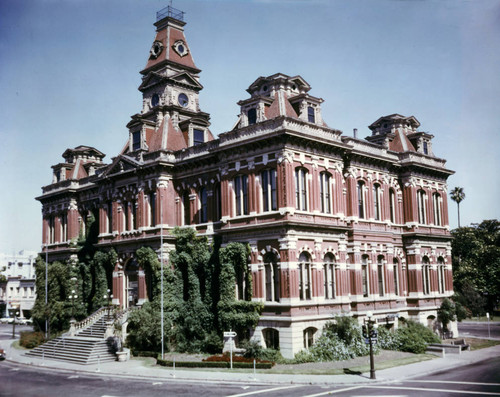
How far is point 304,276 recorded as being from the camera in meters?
36.1

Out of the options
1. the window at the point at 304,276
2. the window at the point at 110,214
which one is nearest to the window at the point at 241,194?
the window at the point at 304,276

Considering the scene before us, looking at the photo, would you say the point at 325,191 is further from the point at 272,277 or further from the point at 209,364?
the point at 209,364

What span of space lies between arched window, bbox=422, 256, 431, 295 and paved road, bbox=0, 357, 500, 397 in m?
14.7

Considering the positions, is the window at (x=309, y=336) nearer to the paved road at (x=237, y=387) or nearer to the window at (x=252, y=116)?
the paved road at (x=237, y=387)

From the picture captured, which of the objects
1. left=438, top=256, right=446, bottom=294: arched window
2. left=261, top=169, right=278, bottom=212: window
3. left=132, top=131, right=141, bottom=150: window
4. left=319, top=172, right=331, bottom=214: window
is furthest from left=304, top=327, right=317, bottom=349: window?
left=132, top=131, right=141, bottom=150: window

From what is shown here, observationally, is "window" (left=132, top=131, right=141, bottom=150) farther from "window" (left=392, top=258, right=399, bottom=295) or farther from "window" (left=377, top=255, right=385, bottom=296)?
"window" (left=392, top=258, right=399, bottom=295)

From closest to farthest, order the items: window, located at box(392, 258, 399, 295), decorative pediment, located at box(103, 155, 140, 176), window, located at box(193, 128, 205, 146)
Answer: window, located at box(392, 258, 399, 295)
decorative pediment, located at box(103, 155, 140, 176)
window, located at box(193, 128, 205, 146)

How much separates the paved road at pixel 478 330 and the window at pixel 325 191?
23598mm

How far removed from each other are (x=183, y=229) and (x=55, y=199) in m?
24.5

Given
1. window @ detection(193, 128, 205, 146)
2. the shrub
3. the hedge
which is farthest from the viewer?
window @ detection(193, 128, 205, 146)

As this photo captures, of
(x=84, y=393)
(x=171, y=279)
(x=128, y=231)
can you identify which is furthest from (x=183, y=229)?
(x=84, y=393)

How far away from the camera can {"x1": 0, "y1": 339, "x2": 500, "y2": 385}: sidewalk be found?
28.7 metres

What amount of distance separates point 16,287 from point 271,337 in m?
71.5

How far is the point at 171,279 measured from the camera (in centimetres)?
4169
